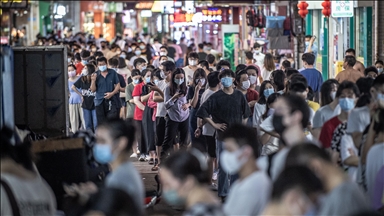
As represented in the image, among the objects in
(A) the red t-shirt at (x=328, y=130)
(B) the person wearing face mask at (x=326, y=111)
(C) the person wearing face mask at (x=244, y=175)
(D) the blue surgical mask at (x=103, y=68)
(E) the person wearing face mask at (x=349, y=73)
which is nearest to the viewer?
(C) the person wearing face mask at (x=244, y=175)

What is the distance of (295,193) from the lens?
572 cm

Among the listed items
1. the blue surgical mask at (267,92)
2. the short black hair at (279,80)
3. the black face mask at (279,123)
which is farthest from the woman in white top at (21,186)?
the short black hair at (279,80)

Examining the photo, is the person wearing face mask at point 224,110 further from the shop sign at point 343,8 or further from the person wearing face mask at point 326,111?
the shop sign at point 343,8

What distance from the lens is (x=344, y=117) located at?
942 cm

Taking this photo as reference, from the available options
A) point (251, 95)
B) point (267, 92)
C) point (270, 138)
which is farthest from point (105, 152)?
point (251, 95)

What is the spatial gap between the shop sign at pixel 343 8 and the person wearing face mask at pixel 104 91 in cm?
633

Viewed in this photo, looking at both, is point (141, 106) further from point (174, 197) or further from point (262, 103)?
point (174, 197)

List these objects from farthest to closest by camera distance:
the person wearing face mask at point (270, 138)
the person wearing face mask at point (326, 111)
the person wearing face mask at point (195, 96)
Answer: the person wearing face mask at point (195, 96) < the person wearing face mask at point (270, 138) < the person wearing face mask at point (326, 111)

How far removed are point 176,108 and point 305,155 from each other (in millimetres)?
9186

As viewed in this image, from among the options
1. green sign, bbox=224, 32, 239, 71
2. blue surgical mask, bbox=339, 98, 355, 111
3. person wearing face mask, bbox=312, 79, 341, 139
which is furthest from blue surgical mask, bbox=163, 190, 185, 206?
green sign, bbox=224, 32, 239, 71

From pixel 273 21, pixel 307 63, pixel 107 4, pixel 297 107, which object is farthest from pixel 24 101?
pixel 107 4

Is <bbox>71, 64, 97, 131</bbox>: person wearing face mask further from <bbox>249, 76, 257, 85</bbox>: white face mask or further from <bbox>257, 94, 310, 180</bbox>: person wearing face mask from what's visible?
<bbox>257, 94, 310, 180</bbox>: person wearing face mask

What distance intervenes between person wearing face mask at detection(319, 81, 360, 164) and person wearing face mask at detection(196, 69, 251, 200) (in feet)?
11.4

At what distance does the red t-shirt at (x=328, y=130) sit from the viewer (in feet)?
30.6
